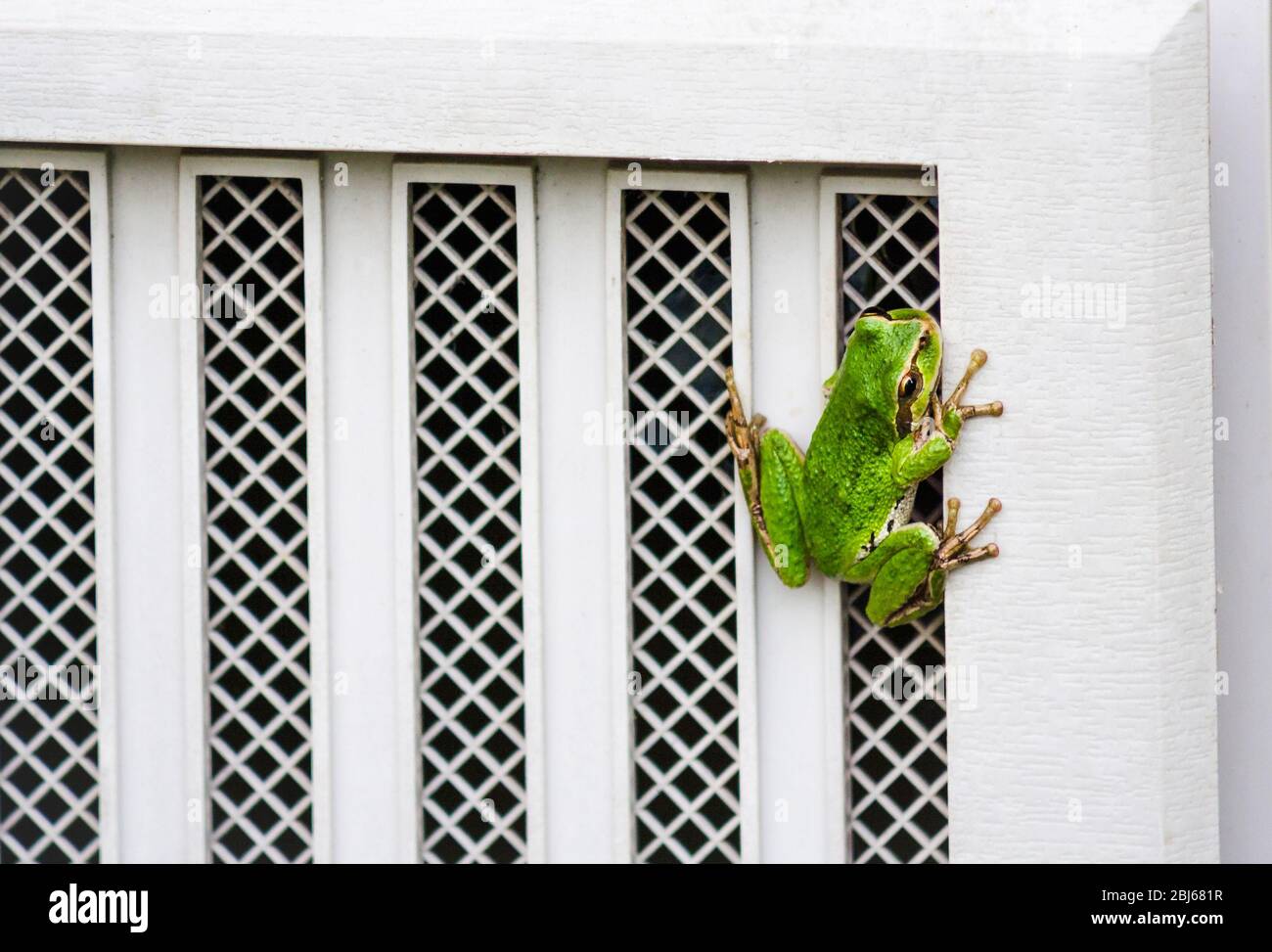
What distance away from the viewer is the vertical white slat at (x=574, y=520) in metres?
3.87

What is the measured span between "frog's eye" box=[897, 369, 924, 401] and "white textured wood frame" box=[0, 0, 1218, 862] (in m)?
0.18

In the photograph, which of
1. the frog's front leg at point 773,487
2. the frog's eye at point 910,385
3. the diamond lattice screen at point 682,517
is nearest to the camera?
the frog's eye at point 910,385

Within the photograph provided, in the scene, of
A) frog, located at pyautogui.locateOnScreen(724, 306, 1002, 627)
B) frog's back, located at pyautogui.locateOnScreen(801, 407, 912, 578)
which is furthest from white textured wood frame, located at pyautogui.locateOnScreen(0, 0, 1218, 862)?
frog's back, located at pyautogui.locateOnScreen(801, 407, 912, 578)

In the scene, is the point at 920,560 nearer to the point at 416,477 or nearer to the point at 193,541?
the point at 416,477

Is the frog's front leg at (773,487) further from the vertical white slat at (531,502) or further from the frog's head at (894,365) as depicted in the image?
the vertical white slat at (531,502)

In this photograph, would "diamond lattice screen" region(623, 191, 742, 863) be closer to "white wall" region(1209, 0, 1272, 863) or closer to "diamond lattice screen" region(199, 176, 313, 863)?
"diamond lattice screen" region(199, 176, 313, 863)

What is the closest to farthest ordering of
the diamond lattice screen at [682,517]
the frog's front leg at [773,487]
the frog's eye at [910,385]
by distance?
the frog's eye at [910,385] → the frog's front leg at [773,487] → the diamond lattice screen at [682,517]

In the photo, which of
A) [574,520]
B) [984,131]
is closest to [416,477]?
[574,520]

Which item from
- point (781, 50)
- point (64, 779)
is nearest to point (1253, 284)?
point (781, 50)

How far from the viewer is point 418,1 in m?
3.70

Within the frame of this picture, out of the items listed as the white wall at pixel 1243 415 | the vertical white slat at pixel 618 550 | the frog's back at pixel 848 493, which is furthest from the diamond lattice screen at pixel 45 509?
the white wall at pixel 1243 415

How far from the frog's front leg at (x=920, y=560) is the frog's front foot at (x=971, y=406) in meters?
0.26

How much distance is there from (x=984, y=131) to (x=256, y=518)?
8.22ft
